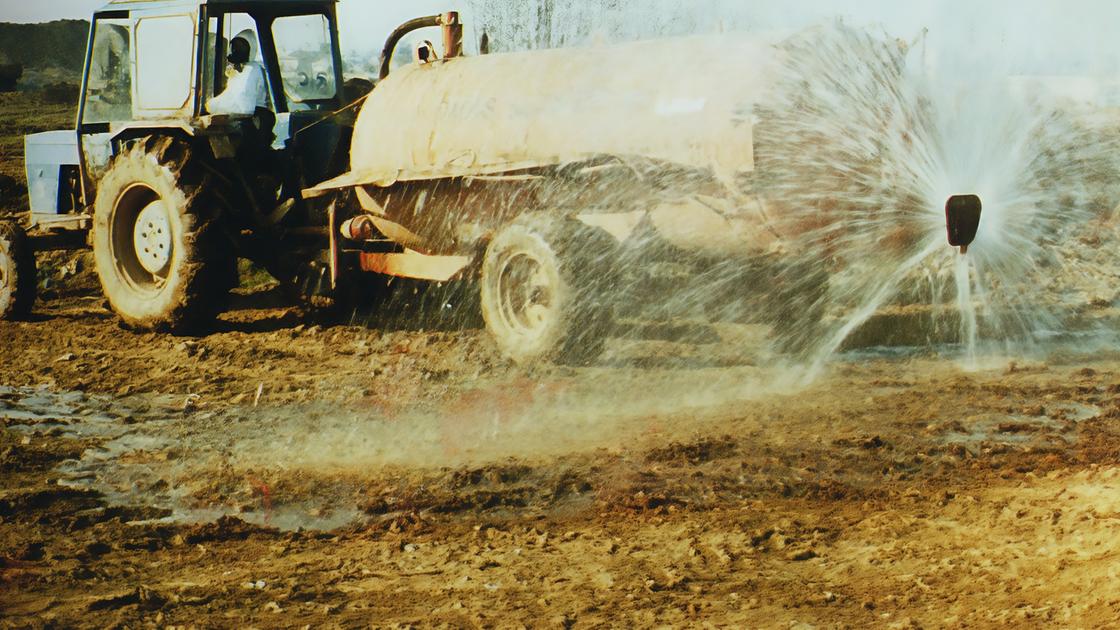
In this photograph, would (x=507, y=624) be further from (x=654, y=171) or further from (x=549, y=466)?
(x=654, y=171)

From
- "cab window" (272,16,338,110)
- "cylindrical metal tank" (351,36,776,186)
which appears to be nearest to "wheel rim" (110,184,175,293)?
"cab window" (272,16,338,110)

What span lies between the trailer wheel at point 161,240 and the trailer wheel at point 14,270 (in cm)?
87

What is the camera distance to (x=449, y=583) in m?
3.82

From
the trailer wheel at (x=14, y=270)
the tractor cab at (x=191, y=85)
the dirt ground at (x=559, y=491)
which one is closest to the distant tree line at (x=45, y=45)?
the trailer wheel at (x=14, y=270)

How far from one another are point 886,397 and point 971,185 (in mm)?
1539

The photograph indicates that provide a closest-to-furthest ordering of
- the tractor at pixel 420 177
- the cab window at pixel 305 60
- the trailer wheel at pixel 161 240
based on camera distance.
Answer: the tractor at pixel 420 177 → the trailer wheel at pixel 161 240 → the cab window at pixel 305 60

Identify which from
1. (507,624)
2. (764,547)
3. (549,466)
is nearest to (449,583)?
(507,624)

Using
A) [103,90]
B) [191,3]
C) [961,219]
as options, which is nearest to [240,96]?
[191,3]

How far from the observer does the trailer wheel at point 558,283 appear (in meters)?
6.84

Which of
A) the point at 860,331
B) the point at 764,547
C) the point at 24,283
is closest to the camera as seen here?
the point at 764,547

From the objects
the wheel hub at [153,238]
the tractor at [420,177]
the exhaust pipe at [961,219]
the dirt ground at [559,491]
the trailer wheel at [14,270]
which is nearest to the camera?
the dirt ground at [559,491]

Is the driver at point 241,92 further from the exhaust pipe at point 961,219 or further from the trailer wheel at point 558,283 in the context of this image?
the exhaust pipe at point 961,219

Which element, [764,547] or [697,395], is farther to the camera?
[697,395]

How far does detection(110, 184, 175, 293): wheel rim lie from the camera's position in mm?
8586
